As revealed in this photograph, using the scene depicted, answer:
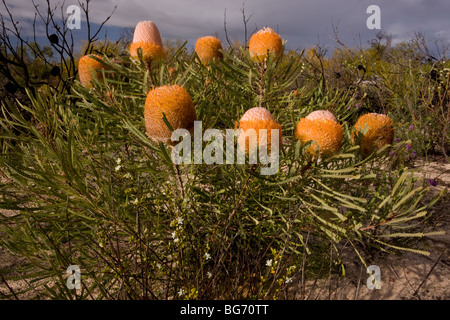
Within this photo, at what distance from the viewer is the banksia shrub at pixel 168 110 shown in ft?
2.09

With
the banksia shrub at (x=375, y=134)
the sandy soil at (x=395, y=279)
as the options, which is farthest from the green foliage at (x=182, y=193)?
the sandy soil at (x=395, y=279)

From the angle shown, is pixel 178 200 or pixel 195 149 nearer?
pixel 195 149

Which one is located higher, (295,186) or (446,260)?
(295,186)

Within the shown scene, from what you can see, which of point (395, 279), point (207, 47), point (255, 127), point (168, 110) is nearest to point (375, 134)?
point (255, 127)

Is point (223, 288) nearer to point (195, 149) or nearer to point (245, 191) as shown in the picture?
point (245, 191)

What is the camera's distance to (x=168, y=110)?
638 millimetres

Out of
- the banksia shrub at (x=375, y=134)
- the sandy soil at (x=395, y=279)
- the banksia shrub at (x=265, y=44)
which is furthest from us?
the sandy soil at (x=395, y=279)

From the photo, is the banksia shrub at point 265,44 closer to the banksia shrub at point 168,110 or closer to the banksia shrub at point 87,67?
the banksia shrub at point 168,110

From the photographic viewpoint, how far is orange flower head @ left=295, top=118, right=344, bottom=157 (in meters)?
0.68
